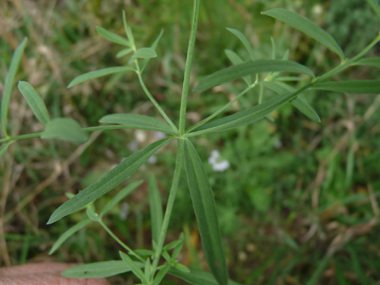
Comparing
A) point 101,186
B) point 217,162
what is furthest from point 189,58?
point 217,162

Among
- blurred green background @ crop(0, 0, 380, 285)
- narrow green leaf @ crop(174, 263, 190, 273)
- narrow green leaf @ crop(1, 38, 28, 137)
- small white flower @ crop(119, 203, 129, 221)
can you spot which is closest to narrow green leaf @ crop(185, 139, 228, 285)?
narrow green leaf @ crop(174, 263, 190, 273)

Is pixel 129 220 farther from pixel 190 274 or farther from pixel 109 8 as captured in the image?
pixel 109 8

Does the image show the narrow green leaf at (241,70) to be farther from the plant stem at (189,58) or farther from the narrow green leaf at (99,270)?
the narrow green leaf at (99,270)

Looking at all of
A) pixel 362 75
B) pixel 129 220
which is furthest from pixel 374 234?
pixel 129 220

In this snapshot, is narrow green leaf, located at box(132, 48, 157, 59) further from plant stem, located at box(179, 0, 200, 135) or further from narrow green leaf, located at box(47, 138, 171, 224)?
narrow green leaf, located at box(47, 138, 171, 224)

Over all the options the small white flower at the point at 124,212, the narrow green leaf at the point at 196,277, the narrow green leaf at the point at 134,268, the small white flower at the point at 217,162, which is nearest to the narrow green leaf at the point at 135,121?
the narrow green leaf at the point at 134,268
